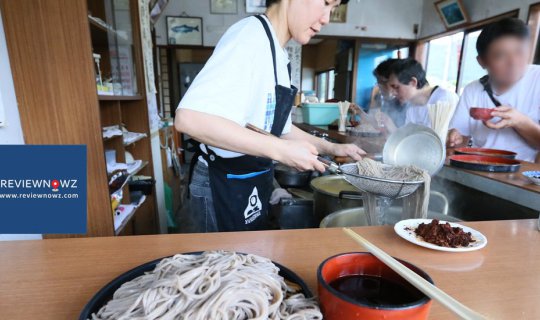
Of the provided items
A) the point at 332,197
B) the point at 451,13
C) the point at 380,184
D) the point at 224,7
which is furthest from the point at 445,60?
the point at 380,184

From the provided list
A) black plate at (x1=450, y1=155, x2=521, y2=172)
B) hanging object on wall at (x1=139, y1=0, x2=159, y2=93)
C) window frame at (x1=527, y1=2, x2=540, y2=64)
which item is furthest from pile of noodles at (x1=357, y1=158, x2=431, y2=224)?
window frame at (x1=527, y1=2, x2=540, y2=64)

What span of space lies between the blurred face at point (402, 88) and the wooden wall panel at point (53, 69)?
291 cm

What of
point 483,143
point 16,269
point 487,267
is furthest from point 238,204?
point 483,143

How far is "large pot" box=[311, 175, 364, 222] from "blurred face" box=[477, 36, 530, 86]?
1419mm

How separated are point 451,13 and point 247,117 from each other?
21.8ft

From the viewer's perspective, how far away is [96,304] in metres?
0.60

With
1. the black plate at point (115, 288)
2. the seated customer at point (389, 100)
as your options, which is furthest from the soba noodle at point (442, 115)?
the seated customer at point (389, 100)

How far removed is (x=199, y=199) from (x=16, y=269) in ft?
2.94

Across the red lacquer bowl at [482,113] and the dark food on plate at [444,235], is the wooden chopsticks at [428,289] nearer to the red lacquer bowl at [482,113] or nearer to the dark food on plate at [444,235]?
the dark food on plate at [444,235]

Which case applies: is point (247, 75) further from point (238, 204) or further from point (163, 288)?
point (163, 288)

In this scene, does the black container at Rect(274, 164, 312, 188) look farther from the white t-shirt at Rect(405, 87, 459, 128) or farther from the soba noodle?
the white t-shirt at Rect(405, 87, 459, 128)

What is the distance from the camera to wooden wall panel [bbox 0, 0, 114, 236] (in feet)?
5.54

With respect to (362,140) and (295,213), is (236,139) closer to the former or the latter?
(295,213)

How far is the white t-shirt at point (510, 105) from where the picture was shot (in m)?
2.49
